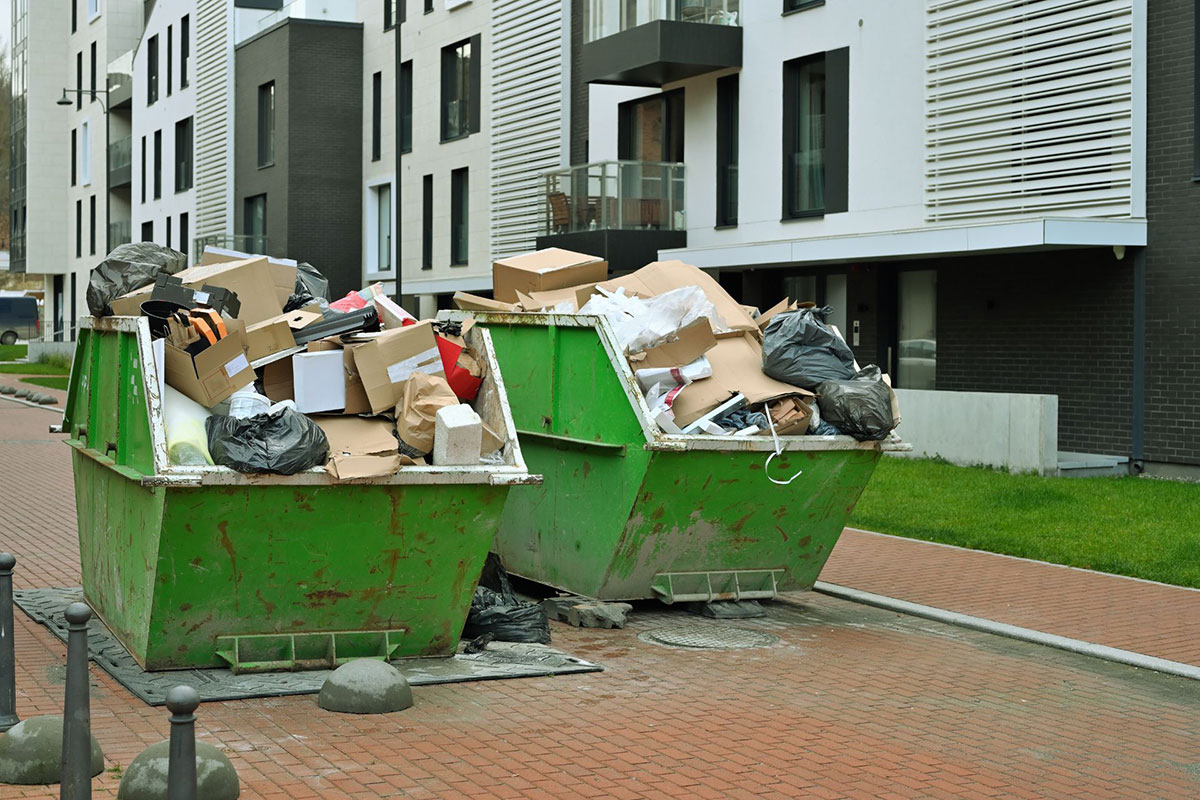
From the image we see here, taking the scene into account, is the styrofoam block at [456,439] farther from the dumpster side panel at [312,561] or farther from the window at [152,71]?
the window at [152,71]

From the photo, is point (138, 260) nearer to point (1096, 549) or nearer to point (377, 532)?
point (377, 532)

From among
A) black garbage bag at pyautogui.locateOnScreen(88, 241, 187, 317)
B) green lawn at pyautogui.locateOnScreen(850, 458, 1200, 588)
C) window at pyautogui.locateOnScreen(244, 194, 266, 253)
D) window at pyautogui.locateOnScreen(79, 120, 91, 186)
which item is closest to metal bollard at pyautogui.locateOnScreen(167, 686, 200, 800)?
black garbage bag at pyautogui.locateOnScreen(88, 241, 187, 317)

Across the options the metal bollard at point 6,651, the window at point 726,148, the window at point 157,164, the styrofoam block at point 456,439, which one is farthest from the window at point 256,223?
the metal bollard at point 6,651

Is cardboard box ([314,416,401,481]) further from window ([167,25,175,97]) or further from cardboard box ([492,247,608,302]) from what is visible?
window ([167,25,175,97])

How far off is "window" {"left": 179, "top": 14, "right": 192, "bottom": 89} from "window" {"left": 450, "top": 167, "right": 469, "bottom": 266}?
18995mm

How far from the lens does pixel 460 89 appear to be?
1339 inches

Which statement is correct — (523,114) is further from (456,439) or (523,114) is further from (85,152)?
(85,152)

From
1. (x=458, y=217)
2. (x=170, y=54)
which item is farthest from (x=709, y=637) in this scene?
(x=170, y=54)

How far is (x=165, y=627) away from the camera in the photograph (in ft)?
23.2

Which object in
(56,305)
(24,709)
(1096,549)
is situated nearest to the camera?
(24,709)

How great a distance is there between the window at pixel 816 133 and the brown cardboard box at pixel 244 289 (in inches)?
564

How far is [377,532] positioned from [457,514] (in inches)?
16.5

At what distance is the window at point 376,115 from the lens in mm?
38062

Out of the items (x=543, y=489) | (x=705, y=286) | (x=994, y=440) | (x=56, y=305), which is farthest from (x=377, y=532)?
(x=56, y=305)
